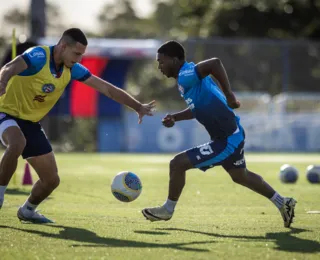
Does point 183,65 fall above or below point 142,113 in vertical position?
above

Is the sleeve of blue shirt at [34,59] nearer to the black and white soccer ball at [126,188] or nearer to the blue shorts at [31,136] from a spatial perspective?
the blue shorts at [31,136]

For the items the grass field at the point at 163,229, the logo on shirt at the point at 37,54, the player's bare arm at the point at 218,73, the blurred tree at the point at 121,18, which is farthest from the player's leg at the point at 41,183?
the blurred tree at the point at 121,18

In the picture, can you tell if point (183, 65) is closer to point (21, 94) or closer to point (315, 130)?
point (21, 94)

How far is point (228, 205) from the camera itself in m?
11.7

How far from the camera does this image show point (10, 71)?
841 cm

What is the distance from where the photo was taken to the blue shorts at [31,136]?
890 cm

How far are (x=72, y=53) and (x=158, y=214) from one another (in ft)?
6.97

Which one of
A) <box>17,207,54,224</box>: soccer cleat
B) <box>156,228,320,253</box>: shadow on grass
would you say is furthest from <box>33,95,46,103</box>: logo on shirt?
<box>156,228,320,253</box>: shadow on grass

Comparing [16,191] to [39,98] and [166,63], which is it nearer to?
[39,98]

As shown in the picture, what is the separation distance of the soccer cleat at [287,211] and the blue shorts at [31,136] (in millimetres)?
2825

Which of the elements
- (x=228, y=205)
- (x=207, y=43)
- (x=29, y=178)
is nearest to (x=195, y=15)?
(x=207, y=43)

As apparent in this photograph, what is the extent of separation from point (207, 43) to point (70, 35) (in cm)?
2623

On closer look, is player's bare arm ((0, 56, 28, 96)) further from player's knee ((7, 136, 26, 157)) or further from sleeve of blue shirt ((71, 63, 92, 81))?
sleeve of blue shirt ((71, 63, 92, 81))

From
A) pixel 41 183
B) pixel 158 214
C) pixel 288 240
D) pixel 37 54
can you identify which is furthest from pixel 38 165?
pixel 288 240
